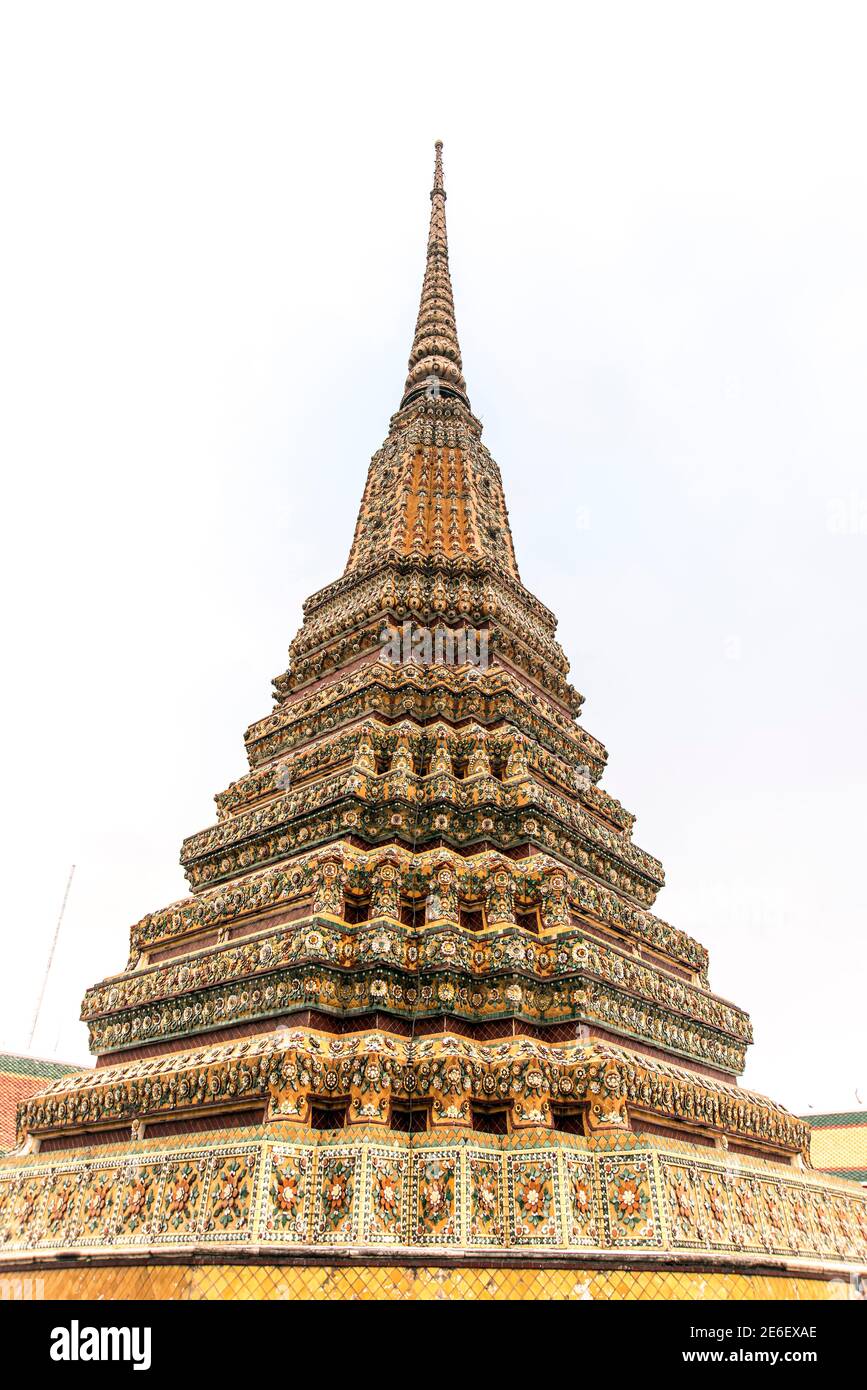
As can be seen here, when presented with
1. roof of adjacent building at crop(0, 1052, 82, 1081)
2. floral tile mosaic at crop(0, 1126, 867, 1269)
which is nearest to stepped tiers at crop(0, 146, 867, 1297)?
floral tile mosaic at crop(0, 1126, 867, 1269)

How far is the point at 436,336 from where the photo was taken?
76.2 ft

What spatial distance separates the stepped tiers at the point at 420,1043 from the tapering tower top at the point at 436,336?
9430 millimetres

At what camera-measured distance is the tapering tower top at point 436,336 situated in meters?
22.2

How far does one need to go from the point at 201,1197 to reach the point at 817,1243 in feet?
23.5

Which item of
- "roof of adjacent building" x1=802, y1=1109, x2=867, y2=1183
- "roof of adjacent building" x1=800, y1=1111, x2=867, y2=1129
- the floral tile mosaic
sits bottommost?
the floral tile mosaic

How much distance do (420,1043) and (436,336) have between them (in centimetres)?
1971

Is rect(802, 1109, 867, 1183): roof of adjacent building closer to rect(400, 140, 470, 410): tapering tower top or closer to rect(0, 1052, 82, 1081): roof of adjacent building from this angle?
rect(0, 1052, 82, 1081): roof of adjacent building

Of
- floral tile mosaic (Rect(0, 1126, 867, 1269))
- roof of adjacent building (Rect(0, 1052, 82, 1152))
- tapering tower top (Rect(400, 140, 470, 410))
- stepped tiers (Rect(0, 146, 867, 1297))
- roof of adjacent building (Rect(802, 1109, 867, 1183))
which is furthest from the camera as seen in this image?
roof of adjacent building (Rect(802, 1109, 867, 1183))

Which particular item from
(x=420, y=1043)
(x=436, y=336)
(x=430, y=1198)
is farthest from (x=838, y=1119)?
(x=436, y=336)

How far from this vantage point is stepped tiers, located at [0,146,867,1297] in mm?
7844

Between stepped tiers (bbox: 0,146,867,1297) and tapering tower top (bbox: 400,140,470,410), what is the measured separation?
9430 millimetres

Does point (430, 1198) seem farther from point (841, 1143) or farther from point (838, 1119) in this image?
point (838, 1119)

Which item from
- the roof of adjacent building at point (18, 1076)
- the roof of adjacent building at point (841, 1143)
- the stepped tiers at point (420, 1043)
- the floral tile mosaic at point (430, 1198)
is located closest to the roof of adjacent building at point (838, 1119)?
the roof of adjacent building at point (841, 1143)
